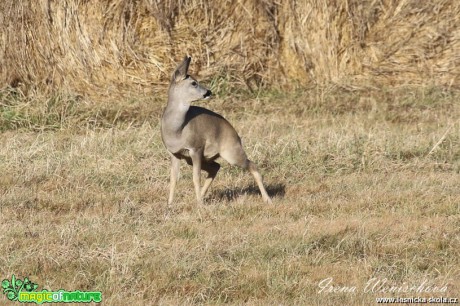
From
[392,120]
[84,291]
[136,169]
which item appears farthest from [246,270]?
[392,120]

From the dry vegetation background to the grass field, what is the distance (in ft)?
0.07

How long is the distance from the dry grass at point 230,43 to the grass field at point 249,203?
1.33 feet

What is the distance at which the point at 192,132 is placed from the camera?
8484mm

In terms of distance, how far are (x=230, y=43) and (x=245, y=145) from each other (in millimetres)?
3046

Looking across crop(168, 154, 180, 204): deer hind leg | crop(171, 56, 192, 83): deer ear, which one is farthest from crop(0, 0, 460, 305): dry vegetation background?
crop(171, 56, 192, 83): deer ear

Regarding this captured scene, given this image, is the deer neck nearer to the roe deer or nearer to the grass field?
the roe deer

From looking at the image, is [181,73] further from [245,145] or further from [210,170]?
[245,145]

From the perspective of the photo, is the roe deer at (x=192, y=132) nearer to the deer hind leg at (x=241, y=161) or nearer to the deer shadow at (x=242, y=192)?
the deer hind leg at (x=241, y=161)

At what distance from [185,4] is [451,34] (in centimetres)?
359

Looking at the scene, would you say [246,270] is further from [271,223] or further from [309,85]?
[309,85]

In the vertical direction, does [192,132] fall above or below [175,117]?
below

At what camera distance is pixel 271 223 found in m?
7.90

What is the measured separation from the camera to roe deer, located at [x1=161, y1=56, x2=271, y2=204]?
8492mm

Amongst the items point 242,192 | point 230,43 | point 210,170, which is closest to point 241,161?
point 210,170
